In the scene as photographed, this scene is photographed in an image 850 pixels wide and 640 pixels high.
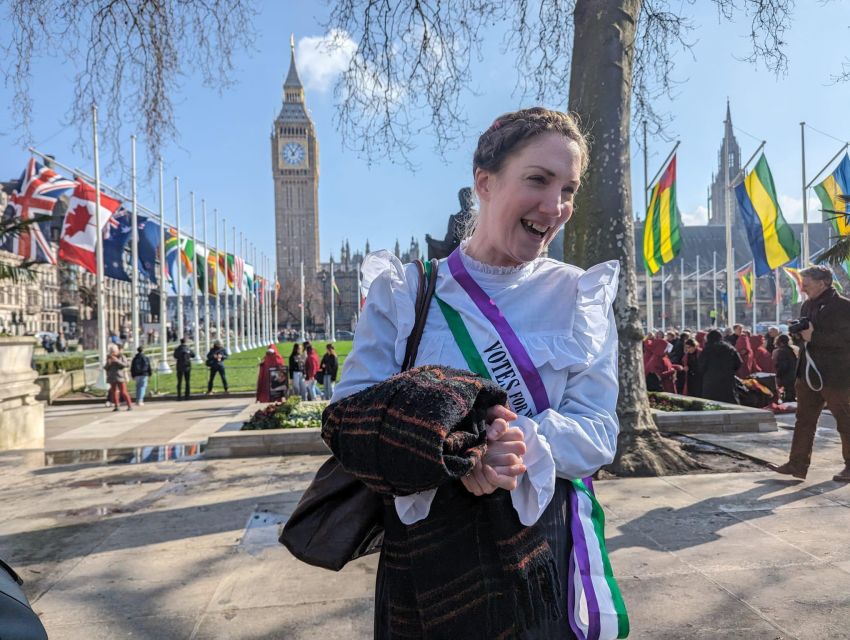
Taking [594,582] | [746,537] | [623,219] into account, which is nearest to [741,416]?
[623,219]

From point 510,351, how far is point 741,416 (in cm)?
912

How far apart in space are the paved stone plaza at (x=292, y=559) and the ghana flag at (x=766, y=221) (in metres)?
11.0

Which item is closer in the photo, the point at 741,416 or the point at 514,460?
the point at 514,460

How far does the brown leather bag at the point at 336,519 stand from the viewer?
1394 mm

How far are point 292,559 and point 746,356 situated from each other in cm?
1330

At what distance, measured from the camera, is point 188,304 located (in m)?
113

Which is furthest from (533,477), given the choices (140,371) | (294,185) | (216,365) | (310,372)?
(294,185)

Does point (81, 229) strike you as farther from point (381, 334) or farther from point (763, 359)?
point (381, 334)

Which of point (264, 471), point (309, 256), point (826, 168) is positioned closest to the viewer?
point (264, 471)

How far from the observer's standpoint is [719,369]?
1179 cm

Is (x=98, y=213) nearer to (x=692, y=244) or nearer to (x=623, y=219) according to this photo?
(x=623, y=219)

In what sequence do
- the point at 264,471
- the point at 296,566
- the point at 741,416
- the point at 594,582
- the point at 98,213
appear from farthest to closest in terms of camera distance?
the point at 98,213
the point at 741,416
the point at 264,471
the point at 296,566
the point at 594,582

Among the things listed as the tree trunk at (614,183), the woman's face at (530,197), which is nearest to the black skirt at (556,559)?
the woman's face at (530,197)

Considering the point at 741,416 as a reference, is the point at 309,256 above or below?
above
